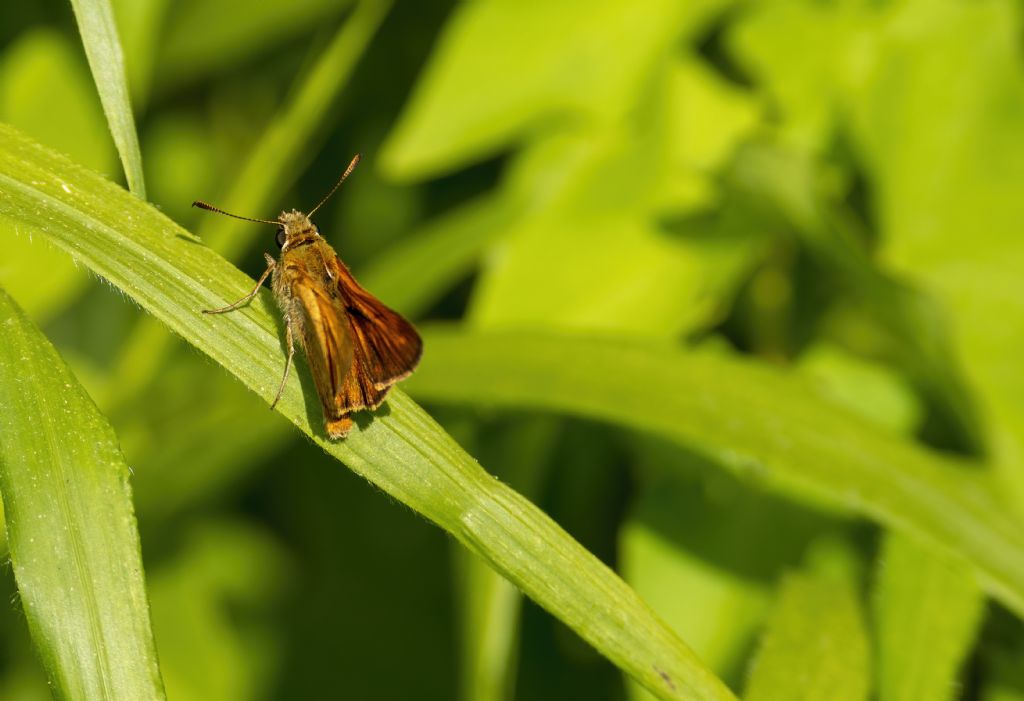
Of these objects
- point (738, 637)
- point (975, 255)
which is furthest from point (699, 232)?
point (738, 637)

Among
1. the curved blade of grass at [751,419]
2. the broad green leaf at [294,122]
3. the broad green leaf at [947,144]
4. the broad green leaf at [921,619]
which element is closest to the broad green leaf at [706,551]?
the curved blade of grass at [751,419]

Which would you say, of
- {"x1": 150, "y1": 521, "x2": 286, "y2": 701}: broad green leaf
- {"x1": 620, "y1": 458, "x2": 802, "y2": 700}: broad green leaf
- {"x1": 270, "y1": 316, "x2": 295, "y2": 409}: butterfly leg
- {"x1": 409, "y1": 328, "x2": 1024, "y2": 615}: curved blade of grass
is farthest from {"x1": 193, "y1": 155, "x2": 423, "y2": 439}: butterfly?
{"x1": 150, "y1": 521, "x2": 286, "y2": 701}: broad green leaf

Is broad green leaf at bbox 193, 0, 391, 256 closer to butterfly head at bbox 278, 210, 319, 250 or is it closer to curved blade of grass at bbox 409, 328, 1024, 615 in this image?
curved blade of grass at bbox 409, 328, 1024, 615

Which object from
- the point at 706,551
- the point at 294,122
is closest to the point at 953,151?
the point at 706,551

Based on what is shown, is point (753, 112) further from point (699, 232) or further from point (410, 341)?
point (410, 341)

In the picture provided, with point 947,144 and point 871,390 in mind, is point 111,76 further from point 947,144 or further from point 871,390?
point 947,144

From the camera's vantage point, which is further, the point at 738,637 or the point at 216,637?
the point at 216,637
